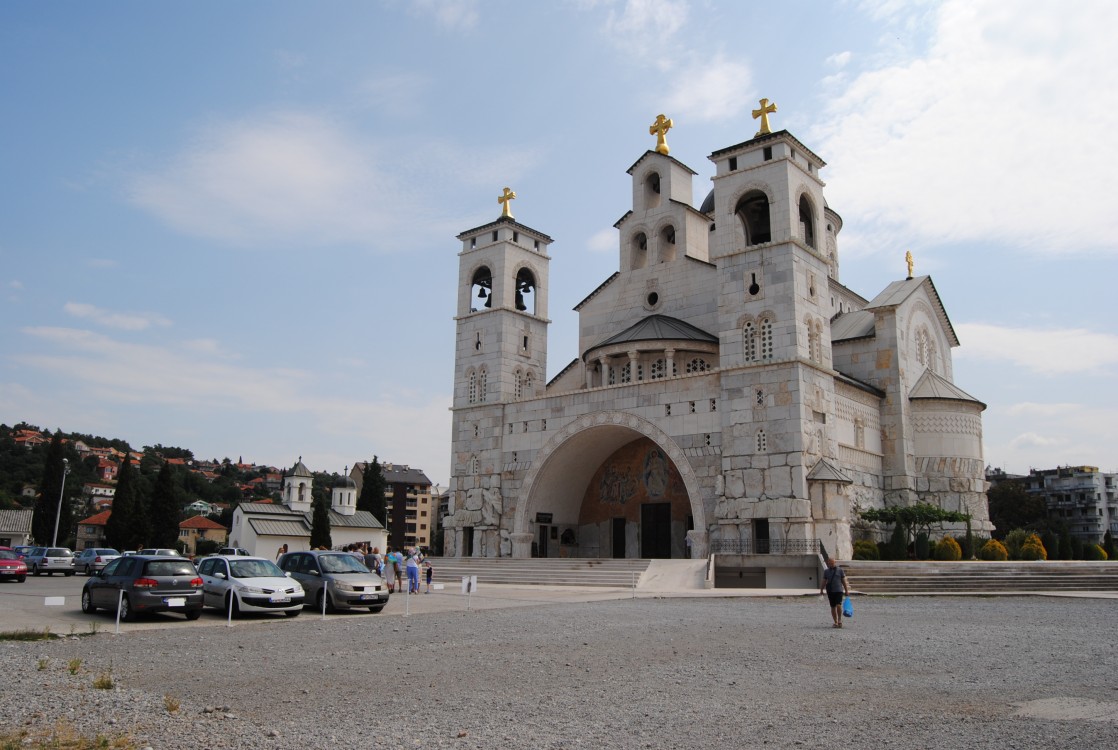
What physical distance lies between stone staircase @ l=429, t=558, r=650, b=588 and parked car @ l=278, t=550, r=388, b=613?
969 centimetres

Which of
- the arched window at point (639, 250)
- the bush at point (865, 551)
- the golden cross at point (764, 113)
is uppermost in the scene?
the golden cross at point (764, 113)

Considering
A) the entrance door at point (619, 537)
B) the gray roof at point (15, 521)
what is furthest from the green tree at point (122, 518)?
the entrance door at point (619, 537)

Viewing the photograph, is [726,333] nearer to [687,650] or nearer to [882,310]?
[882,310]

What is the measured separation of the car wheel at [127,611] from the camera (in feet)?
49.7

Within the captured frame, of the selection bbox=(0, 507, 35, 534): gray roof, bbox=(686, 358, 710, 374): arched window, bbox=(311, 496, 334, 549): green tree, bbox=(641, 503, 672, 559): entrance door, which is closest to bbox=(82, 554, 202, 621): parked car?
bbox=(641, 503, 672, 559): entrance door

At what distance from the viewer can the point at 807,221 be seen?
3306 centimetres

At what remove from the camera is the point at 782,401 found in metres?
28.4

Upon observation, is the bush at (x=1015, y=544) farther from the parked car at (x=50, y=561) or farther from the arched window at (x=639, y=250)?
the parked car at (x=50, y=561)

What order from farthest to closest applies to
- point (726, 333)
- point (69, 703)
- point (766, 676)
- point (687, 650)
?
point (726, 333) → point (687, 650) → point (766, 676) → point (69, 703)

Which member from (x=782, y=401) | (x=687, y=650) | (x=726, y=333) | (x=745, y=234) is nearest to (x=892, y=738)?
(x=687, y=650)

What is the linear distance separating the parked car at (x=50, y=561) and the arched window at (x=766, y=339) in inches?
1056

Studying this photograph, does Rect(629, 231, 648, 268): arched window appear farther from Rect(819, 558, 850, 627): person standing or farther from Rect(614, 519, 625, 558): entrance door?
Rect(819, 558, 850, 627): person standing

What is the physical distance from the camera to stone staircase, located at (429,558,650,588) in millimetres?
27328

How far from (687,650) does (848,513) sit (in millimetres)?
18911
